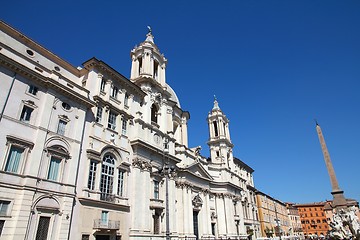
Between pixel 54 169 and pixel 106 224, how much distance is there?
20.7 feet

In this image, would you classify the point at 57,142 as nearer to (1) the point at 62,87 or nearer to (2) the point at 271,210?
(1) the point at 62,87

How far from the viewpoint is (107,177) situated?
72.7 ft

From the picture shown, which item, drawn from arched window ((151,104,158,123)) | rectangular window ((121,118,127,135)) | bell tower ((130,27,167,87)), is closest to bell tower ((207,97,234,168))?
arched window ((151,104,158,123))

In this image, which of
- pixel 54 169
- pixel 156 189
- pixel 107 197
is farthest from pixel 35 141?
pixel 156 189

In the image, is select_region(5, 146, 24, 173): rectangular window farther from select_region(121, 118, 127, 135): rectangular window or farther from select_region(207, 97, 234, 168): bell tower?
select_region(207, 97, 234, 168): bell tower

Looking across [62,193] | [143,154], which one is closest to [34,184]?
[62,193]

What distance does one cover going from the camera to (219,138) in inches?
1922

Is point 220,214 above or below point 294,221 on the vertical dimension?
below

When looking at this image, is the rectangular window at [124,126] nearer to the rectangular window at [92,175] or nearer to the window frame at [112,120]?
the window frame at [112,120]

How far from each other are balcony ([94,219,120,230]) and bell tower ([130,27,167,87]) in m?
17.3

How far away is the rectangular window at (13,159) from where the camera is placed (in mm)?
15531

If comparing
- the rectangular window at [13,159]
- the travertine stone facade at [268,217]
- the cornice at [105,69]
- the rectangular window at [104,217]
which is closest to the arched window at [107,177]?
the rectangular window at [104,217]

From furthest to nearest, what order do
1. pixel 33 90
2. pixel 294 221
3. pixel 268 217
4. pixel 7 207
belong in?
pixel 294 221 < pixel 268 217 < pixel 33 90 < pixel 7 207

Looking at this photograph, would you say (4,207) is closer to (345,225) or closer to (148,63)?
(148,63)
